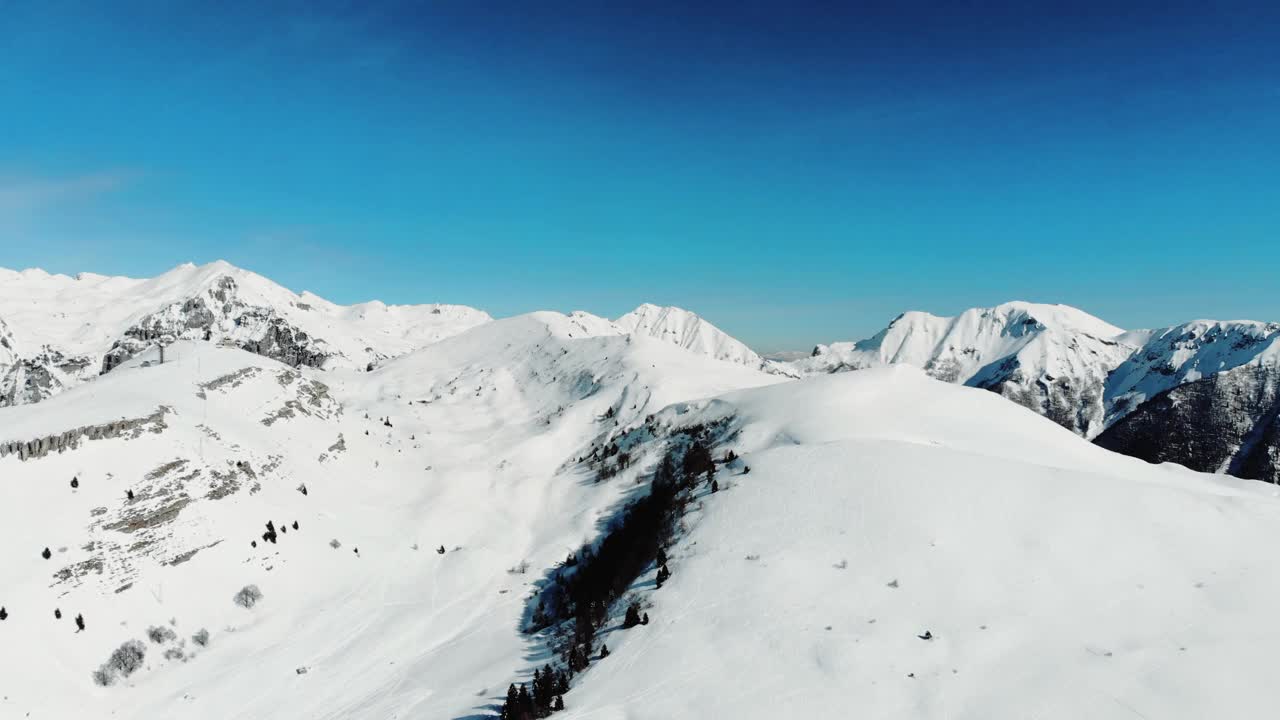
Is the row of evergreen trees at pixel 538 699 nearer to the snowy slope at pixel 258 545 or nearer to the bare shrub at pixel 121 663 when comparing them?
the snowy slope at pixel 258 545

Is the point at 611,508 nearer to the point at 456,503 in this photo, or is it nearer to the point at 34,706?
the point at 456,503

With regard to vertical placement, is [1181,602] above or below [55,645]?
below

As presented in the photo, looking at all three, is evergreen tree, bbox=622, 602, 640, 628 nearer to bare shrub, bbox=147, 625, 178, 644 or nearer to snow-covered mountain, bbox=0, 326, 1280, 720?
snow-covered mountain, bbox=0, 326, 1280, 720

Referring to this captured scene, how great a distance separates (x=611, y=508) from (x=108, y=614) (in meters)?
39.8

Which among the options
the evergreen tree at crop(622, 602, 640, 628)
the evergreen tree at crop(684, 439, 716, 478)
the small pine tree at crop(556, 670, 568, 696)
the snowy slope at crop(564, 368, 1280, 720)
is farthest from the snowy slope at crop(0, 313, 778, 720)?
the snowy slope at crop(564, 368, 1280, 720)

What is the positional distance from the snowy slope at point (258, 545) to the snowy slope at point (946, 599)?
501 inches

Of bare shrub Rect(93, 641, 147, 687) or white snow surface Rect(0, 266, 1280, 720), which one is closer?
white snow surface Rect(0, 266, 1280, 720)

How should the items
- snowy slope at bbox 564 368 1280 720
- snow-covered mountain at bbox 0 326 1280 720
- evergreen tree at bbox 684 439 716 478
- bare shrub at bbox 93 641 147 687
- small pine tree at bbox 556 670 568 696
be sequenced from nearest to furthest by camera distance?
snowy slope at bbox 564 368 1280 720
snow-covered mountain at bbox 0 326 1280 720
small pine tree at bbox 556 670 568 696
bare shrub at bbox 93 641 147 687
evergreen tree at bbox 684 439 716 478

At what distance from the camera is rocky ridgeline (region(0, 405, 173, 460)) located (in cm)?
4419

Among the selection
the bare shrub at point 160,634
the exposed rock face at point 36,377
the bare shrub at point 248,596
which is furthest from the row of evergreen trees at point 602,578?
the exposed rock face at point 36,377

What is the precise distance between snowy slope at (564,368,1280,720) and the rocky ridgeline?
47.7 m

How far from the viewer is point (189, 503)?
48531mm

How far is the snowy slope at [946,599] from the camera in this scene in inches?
869

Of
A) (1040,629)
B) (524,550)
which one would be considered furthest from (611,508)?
(1040,629)
